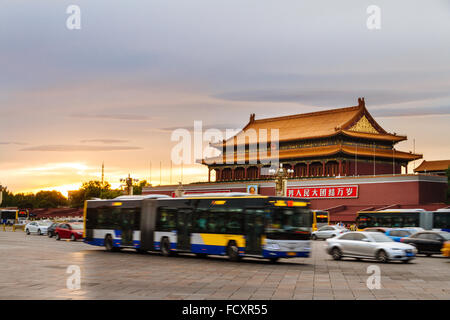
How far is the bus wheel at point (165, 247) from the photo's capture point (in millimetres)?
26750

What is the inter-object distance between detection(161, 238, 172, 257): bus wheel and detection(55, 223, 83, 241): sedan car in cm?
1529

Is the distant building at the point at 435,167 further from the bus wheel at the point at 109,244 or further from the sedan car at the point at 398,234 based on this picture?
the bus wheel at the point at 109,244

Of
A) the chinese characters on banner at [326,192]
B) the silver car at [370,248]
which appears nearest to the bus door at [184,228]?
the silver car at [370,248]

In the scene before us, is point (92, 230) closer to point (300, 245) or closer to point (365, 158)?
point (300, 245)

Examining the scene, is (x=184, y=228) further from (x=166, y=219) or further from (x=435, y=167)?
(x=435, y=167)

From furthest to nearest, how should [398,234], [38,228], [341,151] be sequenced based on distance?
[341,151] → [38,228] → [398,234]

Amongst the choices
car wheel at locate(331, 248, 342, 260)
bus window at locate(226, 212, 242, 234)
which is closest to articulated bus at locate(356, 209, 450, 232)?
car wheel at locate(331, 248, 342, 260)

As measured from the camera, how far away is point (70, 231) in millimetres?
41094

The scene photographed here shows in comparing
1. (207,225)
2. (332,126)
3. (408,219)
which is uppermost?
(332,126)

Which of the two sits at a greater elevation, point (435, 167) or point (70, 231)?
point (435, 167)

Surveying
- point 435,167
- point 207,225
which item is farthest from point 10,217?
point 207,225

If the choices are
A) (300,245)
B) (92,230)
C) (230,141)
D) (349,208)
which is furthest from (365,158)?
(300,245)

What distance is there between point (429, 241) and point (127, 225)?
13698 millimetres

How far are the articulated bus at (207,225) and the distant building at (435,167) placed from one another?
2564 inches
